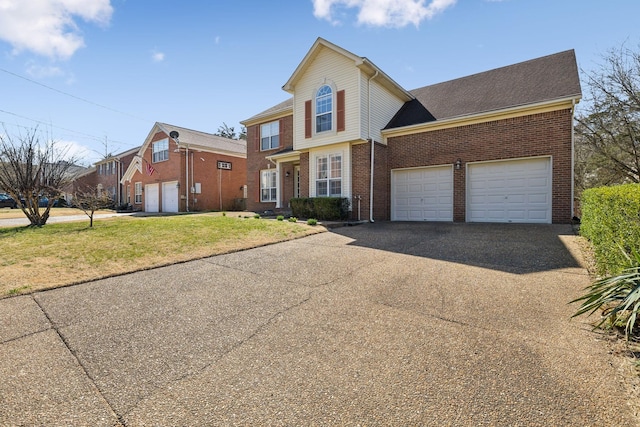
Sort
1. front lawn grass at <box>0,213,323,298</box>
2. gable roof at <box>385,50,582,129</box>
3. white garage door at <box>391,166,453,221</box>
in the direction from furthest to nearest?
1. white garage door at <box>391,166,453,221</box>
2. gable roof at <box>385,50,582,129</box>
3. front lawn grass at <box>0,213,323,298</box>

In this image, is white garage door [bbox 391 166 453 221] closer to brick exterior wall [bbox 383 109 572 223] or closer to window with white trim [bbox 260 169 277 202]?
brick exterior wall [bbox 383 109 572 223]

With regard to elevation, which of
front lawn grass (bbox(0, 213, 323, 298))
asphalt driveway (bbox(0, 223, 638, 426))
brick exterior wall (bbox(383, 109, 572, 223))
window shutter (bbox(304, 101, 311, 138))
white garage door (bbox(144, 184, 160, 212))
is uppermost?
window shutter (bbox(304, 101, 311, 138))

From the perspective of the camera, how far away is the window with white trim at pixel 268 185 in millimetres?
18625

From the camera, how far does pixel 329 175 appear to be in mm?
13906

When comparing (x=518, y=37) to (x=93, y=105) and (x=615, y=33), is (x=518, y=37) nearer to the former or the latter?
(x=615, y=33)

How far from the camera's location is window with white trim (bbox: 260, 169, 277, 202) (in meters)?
18.6

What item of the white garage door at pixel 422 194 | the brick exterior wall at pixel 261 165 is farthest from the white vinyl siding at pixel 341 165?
the brick exterior wall at pixel 261 165

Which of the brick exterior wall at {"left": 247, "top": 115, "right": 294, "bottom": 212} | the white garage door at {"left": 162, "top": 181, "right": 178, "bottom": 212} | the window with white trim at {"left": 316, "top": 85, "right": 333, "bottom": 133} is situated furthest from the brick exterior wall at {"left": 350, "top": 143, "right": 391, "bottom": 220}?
the white garage door at {"left": 162, "top": 181, "right": 178, "bottom": 212}

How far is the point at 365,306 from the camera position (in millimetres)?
3932

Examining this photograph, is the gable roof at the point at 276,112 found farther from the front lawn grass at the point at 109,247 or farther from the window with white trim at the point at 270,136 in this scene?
the front lawn grass at the point at 109,247

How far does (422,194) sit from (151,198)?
2272 cm

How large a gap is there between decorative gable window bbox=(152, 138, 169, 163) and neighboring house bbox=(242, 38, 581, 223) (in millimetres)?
13113

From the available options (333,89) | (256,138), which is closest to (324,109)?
(333,89)

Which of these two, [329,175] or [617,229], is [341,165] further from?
[617,229]
